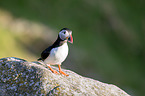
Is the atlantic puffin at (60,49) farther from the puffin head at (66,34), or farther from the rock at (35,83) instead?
the rock at (35,83)

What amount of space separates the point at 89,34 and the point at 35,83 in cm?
2189

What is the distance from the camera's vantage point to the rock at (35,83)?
689 centimetres

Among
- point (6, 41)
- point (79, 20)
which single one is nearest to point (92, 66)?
point (79, 20)

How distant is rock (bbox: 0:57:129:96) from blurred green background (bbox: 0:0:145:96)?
12.3m

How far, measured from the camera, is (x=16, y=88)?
7.03m

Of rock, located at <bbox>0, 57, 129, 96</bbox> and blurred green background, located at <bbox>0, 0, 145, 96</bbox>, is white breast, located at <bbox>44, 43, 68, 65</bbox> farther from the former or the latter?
blurred green background, located at <bbox>0, 0, 145, 96</bbox>

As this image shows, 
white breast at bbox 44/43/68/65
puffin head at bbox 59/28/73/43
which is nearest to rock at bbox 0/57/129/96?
white breast at bbox 44/43/68/65

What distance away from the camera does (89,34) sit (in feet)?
93.6

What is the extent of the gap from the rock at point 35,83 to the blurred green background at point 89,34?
12.3 metres

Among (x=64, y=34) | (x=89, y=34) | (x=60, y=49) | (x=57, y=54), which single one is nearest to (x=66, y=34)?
(x=64, y=34)

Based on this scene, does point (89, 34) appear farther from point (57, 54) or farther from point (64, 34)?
point (57, 54)

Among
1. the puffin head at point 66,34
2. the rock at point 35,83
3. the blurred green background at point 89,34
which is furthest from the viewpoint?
the blurred green background at point 89,34

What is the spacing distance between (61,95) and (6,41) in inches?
583

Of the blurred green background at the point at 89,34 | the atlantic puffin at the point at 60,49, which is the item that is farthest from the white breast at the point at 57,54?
the blurred green background at the point at 89,34
